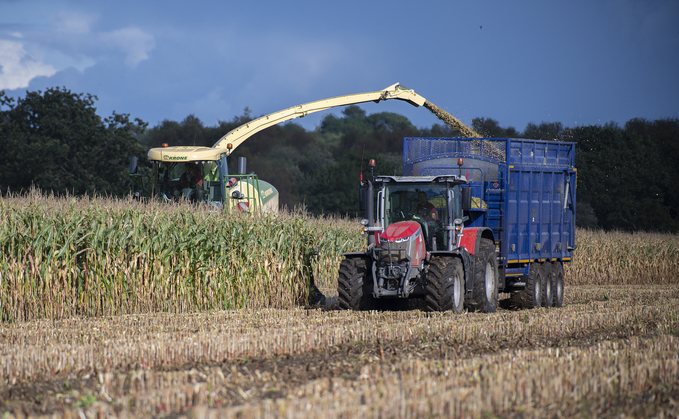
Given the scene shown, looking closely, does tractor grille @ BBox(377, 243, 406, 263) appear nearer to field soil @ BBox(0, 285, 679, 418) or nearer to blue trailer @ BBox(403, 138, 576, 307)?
field soil @ BBox(0, 285, 679, 418)

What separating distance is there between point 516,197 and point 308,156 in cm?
4829

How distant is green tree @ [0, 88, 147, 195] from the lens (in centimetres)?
2994

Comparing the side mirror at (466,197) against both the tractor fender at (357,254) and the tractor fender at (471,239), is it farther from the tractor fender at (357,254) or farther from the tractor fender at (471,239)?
the tractor fender at (357,254)

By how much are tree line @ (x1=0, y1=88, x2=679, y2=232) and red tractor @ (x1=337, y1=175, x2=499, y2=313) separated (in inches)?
189

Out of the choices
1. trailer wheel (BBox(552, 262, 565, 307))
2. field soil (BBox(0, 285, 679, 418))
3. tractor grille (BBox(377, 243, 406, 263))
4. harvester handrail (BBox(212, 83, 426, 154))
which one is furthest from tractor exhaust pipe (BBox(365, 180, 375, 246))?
harvester handrail (BBox(212, 83, 426, 154))

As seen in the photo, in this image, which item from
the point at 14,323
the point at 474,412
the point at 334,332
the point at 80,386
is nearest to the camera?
the point at 474,412

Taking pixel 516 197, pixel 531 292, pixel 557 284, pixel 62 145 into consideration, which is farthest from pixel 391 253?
pixel 62 145

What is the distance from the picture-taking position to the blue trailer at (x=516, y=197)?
12.3 m

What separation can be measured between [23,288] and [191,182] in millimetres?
5617

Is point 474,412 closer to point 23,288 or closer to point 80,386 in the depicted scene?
Result: point 80,386

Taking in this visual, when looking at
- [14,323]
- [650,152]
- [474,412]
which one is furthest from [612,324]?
[650,152]

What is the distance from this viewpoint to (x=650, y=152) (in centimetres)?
4550

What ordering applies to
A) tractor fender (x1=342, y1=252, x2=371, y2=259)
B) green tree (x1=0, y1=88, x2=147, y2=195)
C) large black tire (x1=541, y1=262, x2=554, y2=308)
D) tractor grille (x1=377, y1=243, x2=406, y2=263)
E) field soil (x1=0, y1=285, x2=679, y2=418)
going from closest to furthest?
field soil (x1=0, y1=285, x2=679, y2=418) → tractor grille (x1=377, y1=243, x2=406, y2=263) → tractor fender (x1=342, y1=252, x2=371, y2=259) → large black tire (x1=541, y1=262, x2=554, y2=308) → green tree (x1=0, y1=88, x2=147, y2=195)

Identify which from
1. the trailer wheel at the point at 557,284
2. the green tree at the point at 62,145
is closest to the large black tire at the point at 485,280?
the trailer wheel at the point at 557,284
